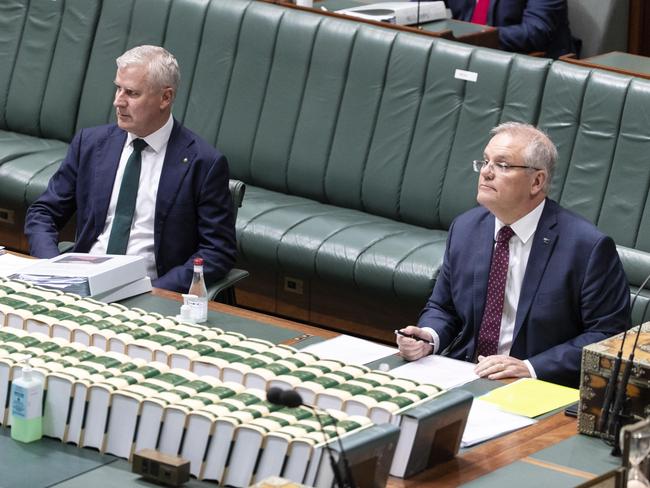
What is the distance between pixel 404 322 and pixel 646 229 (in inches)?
42.8

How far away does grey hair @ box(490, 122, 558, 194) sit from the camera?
4.41 metres

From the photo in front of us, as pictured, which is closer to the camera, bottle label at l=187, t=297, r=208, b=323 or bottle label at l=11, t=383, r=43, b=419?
bottle label at l=11, t=383, r=43, b=419

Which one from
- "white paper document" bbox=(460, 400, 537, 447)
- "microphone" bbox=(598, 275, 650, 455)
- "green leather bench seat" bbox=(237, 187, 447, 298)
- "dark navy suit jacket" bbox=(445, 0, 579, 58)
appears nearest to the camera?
"microphone" bbox=(598, 275, 650, 455)

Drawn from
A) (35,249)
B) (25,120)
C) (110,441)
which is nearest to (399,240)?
(35,249)

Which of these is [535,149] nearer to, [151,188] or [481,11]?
[151,188]

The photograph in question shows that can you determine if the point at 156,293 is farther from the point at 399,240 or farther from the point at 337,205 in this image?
the point at 337,205

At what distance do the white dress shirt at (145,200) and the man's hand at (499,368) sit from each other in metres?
1.54

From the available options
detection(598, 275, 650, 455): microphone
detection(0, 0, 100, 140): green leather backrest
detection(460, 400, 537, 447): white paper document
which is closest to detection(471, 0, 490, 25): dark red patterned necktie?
detection(0, 0, 100, 140): green leather backrest

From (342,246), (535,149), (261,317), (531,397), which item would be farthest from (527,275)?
(342,246)

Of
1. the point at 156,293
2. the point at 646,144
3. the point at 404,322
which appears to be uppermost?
the point at 646,144

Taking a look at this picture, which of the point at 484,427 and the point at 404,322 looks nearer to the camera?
the point at 484,427

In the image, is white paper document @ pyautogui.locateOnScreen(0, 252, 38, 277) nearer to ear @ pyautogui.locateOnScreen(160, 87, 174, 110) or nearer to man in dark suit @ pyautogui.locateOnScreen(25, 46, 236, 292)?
man in dark suit @ pyautogui.locateOnScreen(25, 46, 236, 292)

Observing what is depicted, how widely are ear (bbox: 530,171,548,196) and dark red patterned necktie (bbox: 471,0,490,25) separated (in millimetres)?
3842

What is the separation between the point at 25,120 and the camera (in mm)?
7574
